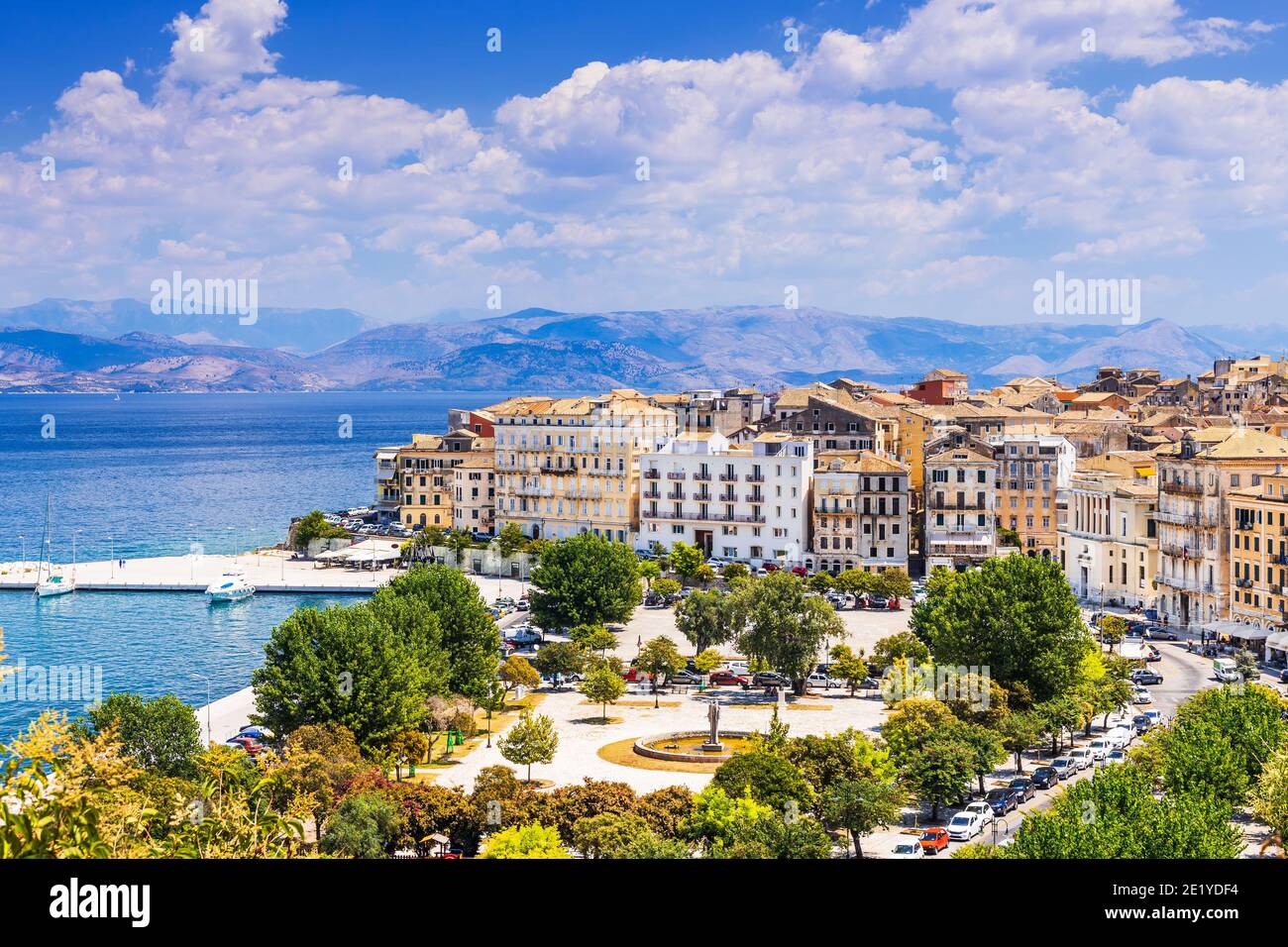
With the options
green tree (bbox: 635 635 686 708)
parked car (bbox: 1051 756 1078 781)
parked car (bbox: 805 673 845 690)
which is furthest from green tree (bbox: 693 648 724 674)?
parked car (bbox: 1051 756 1078 781)

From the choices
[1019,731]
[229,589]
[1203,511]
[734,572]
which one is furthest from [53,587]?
[1203,511]

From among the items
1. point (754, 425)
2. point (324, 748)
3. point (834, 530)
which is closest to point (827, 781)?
point (324, 748)

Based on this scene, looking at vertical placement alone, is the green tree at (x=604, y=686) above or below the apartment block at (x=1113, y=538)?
below

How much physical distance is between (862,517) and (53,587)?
3678 cm

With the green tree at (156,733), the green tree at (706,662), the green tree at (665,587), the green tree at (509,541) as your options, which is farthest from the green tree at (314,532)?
the green tree at (156,733)

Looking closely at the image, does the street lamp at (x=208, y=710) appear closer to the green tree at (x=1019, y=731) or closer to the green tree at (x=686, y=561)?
the green tree at (x=1019, y=731)

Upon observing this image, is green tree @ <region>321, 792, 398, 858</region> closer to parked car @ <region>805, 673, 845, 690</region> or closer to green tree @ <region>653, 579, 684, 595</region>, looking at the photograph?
parked car @ <region>805, 673, 845, 690</region>

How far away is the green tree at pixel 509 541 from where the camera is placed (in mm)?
66625

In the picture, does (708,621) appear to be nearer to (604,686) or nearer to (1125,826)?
(604,686)

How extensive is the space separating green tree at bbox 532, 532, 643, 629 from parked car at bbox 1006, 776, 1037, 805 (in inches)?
847

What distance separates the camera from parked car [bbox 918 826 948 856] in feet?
79.8

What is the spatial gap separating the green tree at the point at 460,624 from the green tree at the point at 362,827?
12732mm

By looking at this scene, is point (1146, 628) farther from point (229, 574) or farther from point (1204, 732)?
point (229, 574)
